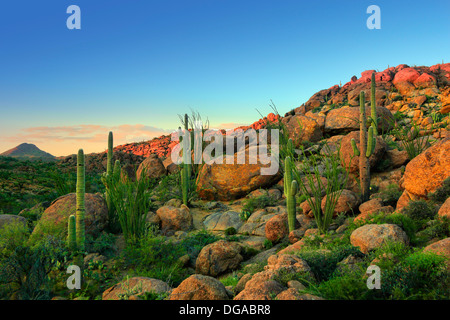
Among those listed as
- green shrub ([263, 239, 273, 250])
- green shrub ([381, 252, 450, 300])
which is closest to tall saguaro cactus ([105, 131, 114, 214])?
green shrub ([263, 239, 273, 250])

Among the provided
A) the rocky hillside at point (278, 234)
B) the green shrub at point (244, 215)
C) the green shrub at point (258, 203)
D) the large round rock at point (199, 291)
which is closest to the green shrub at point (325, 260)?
the rocky hillside at point (278, 234)

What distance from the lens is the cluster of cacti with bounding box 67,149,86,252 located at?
625cm

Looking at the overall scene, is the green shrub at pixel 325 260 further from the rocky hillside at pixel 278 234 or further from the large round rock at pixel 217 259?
the large round rock at pixel 217 259

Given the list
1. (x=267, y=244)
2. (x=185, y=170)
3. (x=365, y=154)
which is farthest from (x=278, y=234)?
(x=185, y=170)

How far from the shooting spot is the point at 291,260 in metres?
5.14

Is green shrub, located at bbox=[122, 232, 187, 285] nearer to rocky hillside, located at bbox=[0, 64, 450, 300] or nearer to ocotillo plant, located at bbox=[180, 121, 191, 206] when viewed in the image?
rocky hillside, located at bbox=[0, 64, 450, 300]

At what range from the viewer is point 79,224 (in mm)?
6469

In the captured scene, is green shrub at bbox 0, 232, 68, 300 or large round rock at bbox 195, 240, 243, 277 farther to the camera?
large round rock at bbox 195, 240, 243, 277

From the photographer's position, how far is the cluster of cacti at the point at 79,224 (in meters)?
6.25

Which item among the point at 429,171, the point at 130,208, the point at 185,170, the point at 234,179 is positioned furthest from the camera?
the point at 234,179

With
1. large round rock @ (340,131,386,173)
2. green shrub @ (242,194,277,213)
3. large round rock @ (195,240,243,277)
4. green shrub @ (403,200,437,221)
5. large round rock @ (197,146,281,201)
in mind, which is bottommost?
large round rock @ (195,240,243,277)

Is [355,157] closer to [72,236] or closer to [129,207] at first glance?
[129,207]
